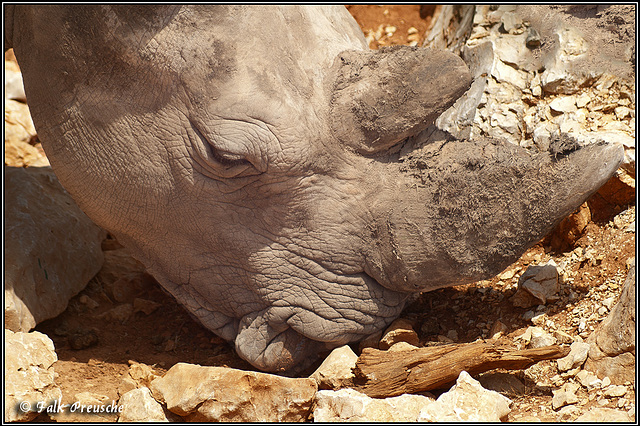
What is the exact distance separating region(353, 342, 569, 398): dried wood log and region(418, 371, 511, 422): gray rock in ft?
0.63

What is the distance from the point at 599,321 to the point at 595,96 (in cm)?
143

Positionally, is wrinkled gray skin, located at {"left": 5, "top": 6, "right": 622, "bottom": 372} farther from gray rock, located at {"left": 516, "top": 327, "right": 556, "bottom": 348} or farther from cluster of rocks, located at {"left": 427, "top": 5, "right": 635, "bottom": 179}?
cluster of rocks, located at {"left": 427, "top": 5, "right": 635, "bottom": 179}

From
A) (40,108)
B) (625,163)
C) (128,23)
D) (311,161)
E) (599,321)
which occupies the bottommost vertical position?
(599,321)

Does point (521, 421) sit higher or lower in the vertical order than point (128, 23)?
lower

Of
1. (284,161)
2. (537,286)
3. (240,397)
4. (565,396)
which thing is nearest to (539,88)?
(537,286)

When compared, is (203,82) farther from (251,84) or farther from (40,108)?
(40,108)

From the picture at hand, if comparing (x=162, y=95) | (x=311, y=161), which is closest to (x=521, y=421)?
(x=311, y=161)

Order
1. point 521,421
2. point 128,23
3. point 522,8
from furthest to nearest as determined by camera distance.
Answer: point 522,8 → point 128,23 → point 521,421

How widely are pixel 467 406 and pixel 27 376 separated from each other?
1.77 m

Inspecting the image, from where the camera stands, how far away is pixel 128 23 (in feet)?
9.46

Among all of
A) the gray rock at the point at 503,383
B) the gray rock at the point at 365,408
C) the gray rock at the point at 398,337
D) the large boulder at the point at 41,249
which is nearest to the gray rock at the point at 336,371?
the gray rock at the point at 398,337

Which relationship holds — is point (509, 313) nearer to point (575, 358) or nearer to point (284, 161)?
point (575, 358)

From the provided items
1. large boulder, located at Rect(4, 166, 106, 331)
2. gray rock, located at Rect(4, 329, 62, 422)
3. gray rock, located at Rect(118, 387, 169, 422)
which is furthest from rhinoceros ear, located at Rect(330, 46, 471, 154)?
large boulder, located at Rect(4, 166, 106, 331)

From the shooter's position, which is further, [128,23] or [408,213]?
[408,213]
